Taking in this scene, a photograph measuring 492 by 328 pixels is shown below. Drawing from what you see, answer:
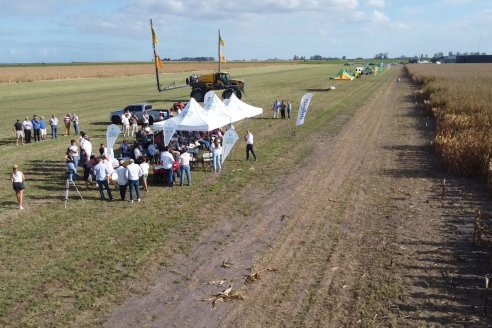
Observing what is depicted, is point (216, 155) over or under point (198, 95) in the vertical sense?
under

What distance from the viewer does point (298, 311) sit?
7191 mm

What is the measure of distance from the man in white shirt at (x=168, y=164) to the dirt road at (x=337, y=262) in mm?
2738

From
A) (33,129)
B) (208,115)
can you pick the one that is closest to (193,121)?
(208,115)

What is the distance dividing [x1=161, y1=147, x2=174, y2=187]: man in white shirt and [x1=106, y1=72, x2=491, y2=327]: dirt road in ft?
8.98


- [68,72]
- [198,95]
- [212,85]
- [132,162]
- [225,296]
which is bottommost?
[225,296]

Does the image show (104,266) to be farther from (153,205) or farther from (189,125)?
(189,125)

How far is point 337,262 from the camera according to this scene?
29.0 ft

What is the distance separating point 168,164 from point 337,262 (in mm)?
7220

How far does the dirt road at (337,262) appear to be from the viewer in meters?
7.13

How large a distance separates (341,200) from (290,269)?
4.54m

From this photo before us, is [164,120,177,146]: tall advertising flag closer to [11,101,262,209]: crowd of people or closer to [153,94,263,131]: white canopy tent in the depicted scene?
[153,94,263,131]: white canopy tent

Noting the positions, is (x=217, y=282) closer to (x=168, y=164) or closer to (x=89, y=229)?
(x=89, y=229)

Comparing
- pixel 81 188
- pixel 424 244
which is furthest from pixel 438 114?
pixel 81 188

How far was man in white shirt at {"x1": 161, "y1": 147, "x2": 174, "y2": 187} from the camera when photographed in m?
14.1
